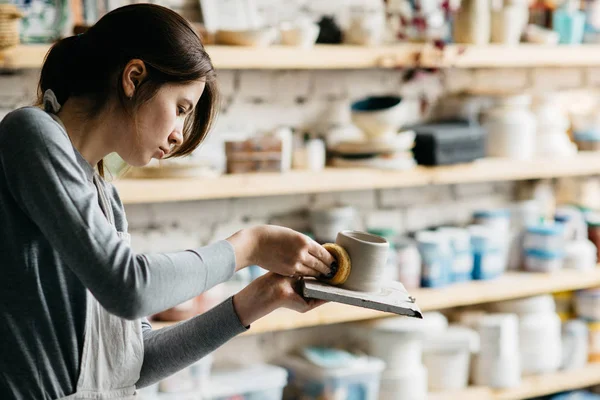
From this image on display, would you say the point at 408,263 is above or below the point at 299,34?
below

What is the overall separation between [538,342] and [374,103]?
113 centimetres

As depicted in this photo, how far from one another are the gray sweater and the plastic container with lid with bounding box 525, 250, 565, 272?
231 centimetres

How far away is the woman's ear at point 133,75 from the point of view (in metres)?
1.13

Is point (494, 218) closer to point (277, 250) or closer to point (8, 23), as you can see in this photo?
point (8, 23)

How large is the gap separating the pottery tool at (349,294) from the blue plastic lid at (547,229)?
72.7 inches

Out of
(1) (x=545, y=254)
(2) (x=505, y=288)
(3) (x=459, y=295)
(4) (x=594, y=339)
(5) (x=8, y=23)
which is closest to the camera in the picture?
(5) (x=8, y=23)

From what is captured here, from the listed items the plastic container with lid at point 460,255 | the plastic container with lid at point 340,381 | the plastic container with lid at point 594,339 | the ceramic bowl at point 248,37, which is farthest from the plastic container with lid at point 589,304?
the ceramic bowl at point 248,37

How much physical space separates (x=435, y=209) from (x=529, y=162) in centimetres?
44

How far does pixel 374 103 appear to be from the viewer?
2898 millimetres

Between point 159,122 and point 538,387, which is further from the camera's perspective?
point 538,387

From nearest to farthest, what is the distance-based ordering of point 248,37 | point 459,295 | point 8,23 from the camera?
point 8,23, point 248,37, point 459,295

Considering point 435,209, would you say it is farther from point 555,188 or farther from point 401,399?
point 401,399

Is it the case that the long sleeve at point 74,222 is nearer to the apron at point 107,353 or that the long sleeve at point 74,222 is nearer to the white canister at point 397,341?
the apron at point 107,353

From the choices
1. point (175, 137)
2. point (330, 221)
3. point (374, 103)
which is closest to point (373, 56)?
point (374, 103)
